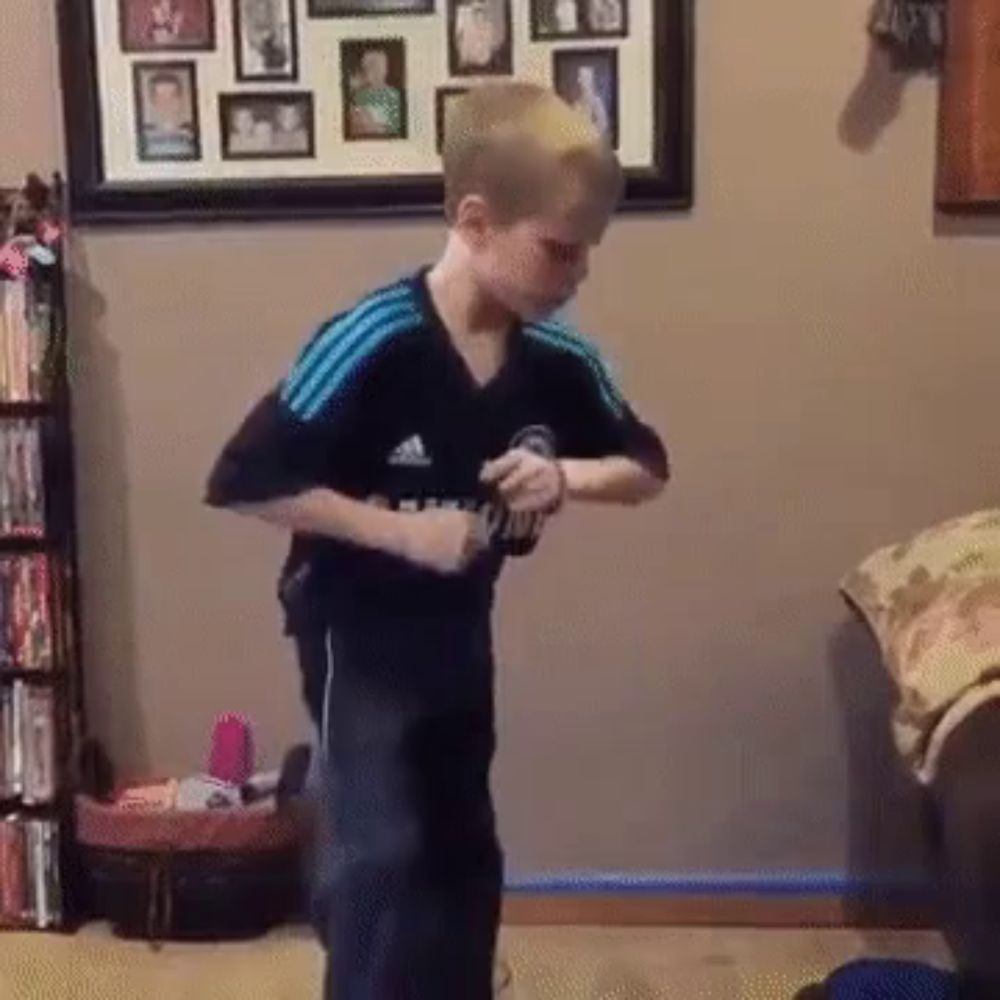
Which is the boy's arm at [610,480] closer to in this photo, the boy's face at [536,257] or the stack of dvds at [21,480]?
the boy's face at [536,257]

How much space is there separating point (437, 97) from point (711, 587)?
82 centimetres

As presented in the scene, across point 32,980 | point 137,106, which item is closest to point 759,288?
point 137,106

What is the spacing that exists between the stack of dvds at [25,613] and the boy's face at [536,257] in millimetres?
1246

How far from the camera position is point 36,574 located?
114 inches

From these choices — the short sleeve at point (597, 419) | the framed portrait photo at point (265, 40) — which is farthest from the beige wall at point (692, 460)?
the short sleeve at point (597, 419)

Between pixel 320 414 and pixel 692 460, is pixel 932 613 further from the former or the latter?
pixel 320 414

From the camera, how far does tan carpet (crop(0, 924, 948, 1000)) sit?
9.12ft

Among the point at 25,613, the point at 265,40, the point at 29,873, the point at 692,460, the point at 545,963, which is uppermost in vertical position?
the point at 265,40

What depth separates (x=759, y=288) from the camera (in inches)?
114

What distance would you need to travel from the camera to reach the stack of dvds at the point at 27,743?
291 centimetres

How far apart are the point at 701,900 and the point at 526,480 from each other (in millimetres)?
1402

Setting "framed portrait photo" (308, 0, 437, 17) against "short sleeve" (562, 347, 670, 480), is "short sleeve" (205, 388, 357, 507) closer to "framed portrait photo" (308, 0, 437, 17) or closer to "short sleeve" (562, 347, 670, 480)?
"short sleeve" (562, 347, 670, 480)

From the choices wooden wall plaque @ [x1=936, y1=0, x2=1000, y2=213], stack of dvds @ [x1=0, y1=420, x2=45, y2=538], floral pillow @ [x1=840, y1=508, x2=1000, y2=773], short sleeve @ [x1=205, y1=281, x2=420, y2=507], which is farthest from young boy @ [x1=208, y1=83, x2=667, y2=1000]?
wooden wall plaque @ [x1=936, y1=0, x2=1000, y2=213]


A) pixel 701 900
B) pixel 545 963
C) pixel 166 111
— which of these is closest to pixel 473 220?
pixel 166 111
